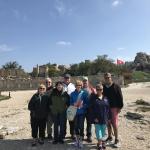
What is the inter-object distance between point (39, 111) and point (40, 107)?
0.12m

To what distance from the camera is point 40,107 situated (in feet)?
33.6

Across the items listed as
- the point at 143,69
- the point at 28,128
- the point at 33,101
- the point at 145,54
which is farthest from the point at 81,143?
the point at 145,54

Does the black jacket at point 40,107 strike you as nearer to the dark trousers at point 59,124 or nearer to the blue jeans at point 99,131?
the dark trousers at point 59,124

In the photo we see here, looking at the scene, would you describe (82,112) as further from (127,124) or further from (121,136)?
(127,124)

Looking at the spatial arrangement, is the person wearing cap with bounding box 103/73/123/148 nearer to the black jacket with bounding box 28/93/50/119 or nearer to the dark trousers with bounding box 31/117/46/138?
the black jacket with bounding box 28/93/50/119

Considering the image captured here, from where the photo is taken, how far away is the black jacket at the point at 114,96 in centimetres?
997

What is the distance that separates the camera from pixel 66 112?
33.5 feet

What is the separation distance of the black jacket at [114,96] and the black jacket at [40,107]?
5.71 feet

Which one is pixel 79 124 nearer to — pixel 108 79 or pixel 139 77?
pixel 108 79

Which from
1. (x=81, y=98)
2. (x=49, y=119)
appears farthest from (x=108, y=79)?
(x=49, y=119)

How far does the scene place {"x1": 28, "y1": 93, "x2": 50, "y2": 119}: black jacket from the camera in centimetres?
1023

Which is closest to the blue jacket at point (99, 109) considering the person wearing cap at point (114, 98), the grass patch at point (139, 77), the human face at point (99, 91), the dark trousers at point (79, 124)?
the human face at point (99, 91)

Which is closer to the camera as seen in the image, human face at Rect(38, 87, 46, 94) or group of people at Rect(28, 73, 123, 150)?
group of people at Rect(28, 73, 123, 150)

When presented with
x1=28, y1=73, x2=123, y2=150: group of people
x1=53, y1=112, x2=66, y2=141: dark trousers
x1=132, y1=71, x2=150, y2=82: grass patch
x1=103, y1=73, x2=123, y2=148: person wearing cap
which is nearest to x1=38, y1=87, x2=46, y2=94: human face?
x1=28, y1=73, x2=123, y2=150: group of people
